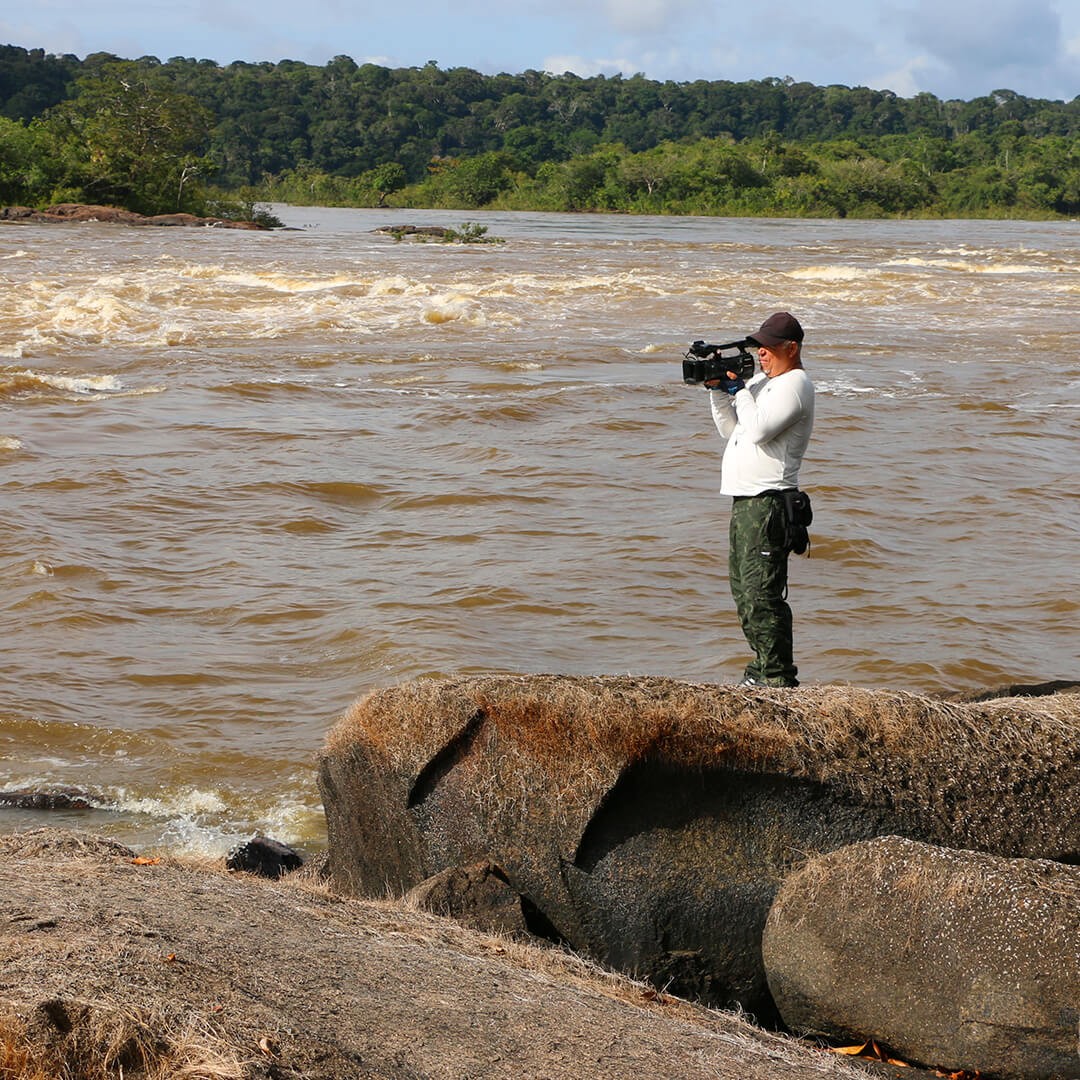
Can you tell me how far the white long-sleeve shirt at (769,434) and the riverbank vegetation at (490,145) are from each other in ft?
159

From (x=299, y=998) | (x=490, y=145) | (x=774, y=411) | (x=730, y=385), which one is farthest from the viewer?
(x=490, y=145)

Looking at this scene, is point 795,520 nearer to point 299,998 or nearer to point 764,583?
point 764,583

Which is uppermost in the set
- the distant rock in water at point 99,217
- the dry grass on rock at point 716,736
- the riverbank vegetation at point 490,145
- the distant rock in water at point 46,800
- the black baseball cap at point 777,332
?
the riverbank vegetation at point 490,145

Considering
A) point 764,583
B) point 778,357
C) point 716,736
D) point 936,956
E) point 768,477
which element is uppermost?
point 778,357

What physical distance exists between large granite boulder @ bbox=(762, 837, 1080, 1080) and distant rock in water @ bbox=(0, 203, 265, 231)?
150ft

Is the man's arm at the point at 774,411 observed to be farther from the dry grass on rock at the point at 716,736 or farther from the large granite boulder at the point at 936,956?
the large granite boulder at the point at 936,956

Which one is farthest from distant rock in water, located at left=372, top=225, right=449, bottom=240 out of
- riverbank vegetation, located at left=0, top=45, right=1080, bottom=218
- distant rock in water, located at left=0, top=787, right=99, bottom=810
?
distant rock in water, located at left=0, top=787, right=99, bottom=810

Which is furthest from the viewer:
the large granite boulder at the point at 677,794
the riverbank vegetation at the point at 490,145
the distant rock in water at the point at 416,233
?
the riverbank vegetation at the point at 490,145

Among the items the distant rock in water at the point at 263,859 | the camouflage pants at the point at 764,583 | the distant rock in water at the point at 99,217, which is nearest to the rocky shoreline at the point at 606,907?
the distant rock in water at the point at 263,859

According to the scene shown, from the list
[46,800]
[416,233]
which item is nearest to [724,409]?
[46,800]

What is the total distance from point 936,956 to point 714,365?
2646 mm

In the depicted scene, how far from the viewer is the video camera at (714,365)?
540cm

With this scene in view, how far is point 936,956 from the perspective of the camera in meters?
3.38

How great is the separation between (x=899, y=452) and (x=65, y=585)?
785 cm
